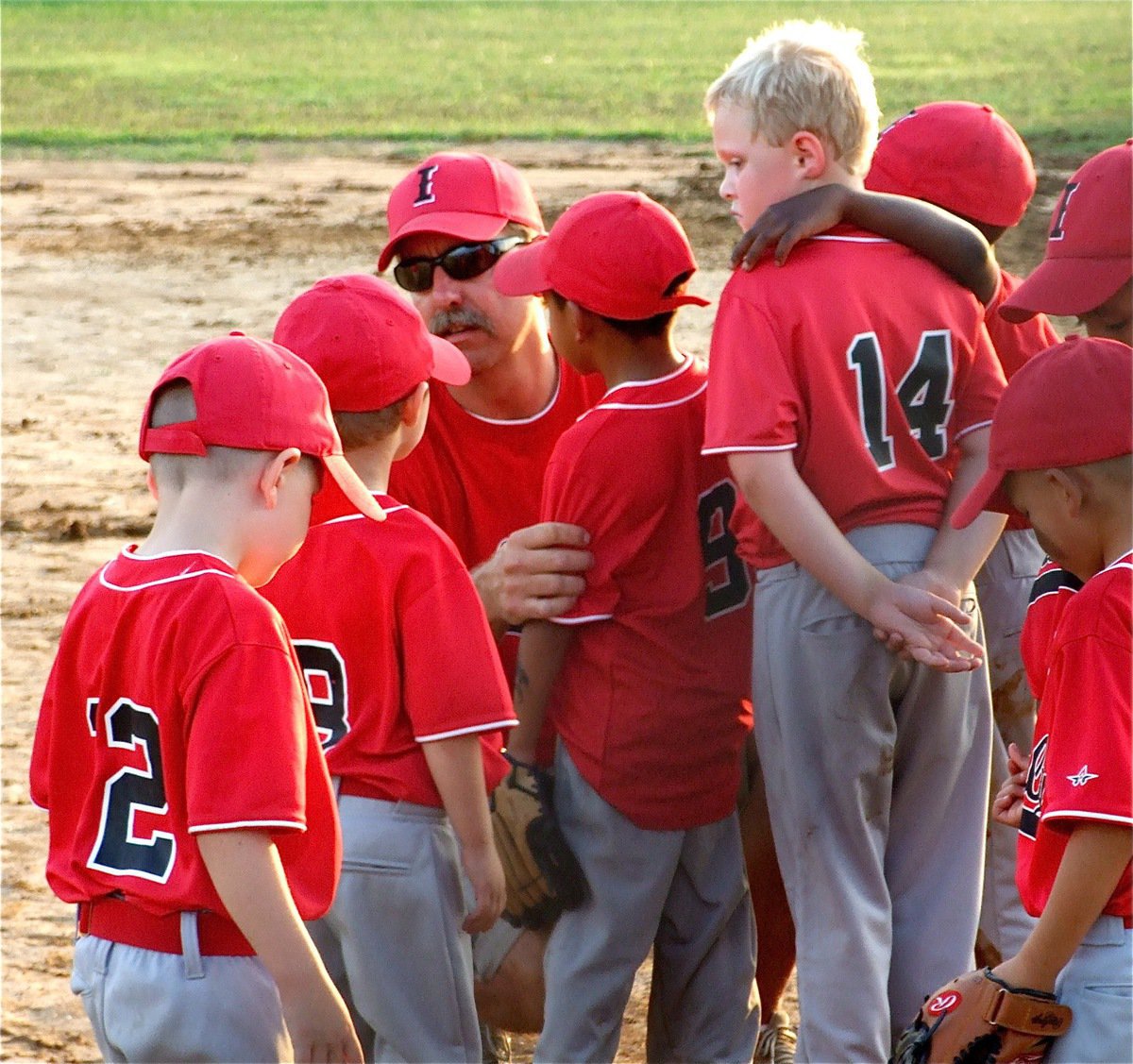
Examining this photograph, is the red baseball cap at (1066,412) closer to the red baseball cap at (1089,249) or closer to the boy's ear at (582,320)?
the red baseball cap at (1089,249)

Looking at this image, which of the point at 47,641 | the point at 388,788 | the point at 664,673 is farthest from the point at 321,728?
the point at 47,641

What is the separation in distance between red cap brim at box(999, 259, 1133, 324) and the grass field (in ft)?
42.0

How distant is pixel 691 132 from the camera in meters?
18.0

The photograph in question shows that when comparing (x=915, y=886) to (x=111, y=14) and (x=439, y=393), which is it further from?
(x=111, y=14)

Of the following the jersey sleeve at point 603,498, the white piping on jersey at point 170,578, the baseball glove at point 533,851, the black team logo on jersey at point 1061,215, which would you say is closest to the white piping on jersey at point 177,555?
the white piping on jersey at point 170,578

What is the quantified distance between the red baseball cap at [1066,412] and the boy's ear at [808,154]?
0.68 m

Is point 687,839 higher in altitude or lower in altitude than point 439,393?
lower

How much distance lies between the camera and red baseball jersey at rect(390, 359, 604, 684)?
3.57 meters

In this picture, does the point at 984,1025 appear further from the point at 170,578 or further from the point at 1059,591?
the point at 170,578

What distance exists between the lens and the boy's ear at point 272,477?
2.48 metres

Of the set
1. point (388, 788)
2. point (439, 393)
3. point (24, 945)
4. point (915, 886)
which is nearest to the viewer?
point (388, 788)

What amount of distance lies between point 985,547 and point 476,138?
50.5 ft

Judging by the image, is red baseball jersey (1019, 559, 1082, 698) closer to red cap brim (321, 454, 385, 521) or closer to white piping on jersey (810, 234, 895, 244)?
white piping on jersey (810, 234, 895, 244)

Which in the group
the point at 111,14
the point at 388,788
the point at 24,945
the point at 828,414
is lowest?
the point at 24,945
